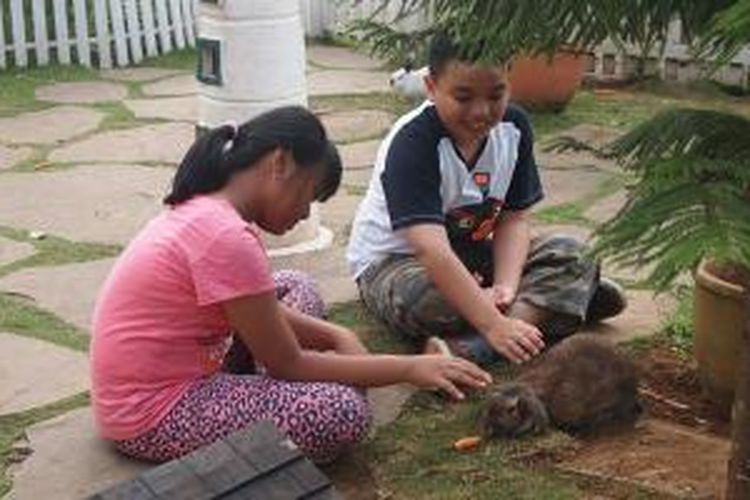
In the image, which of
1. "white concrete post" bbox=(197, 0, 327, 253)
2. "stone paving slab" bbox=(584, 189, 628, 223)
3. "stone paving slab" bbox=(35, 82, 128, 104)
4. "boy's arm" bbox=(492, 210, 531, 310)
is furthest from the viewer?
"stone paving slab" bbox=(35, 82, 128, 104)

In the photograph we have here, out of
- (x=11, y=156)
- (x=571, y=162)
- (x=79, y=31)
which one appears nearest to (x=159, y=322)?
(x=571, y=162)

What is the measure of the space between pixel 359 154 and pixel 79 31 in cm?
298

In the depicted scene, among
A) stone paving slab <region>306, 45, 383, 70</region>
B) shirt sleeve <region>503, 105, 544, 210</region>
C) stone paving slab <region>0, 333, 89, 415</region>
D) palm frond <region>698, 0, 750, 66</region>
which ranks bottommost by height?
stone paving slab <region>0, 333, 89, 415</region>

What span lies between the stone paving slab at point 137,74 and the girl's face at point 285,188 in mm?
5192

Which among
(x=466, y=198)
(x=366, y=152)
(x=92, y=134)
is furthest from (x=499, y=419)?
(x=92, y=134)

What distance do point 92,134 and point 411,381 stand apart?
391 centimetres

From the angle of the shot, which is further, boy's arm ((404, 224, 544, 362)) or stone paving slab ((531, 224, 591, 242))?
stone paving slab ((531, 224, 591, 242))

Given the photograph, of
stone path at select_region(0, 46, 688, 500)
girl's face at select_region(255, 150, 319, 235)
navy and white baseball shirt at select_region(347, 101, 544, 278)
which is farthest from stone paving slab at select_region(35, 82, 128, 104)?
girl's face at select_region(255, 150, 319, 235)

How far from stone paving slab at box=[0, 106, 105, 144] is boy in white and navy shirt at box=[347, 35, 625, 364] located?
9.85ft

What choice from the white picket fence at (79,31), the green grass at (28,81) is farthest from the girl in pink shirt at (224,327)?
the white picket fence at (79,31)

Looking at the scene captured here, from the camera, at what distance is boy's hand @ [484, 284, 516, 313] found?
352cm

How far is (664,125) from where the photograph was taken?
2.13m

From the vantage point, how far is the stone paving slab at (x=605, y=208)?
485 cm

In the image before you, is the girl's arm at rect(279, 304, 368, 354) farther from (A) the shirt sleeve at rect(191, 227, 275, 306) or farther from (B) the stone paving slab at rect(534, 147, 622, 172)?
(B) the stone paving slab at rect(534, 147, 622, 172)
